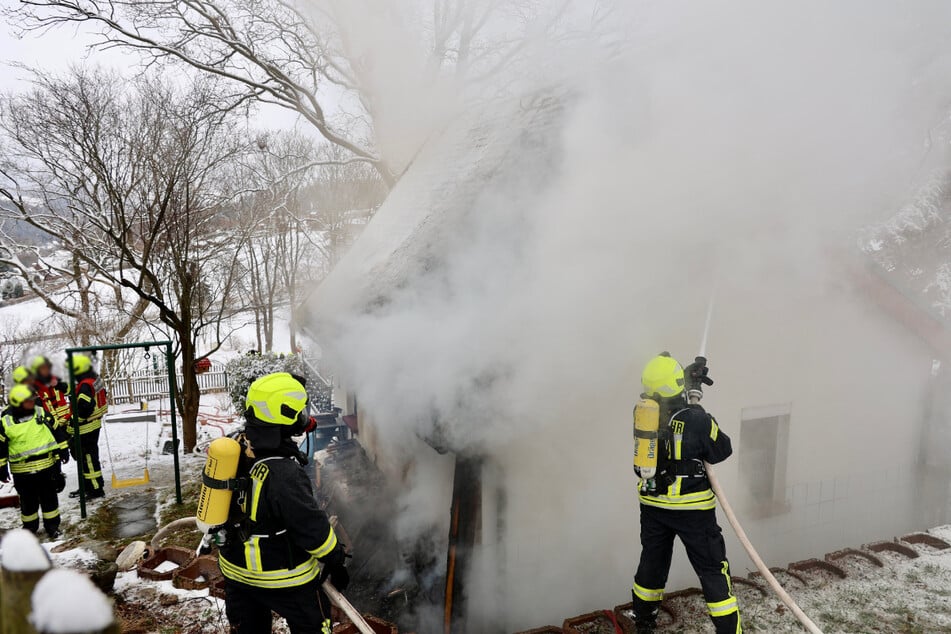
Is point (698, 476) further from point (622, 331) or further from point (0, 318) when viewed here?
point (0, 318)

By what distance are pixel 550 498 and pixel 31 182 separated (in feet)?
39.7

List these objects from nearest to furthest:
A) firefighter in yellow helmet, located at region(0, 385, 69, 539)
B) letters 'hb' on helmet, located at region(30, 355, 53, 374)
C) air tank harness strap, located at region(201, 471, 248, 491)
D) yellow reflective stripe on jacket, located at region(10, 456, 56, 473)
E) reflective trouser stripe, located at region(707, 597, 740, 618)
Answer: letters 'hb' on helmet, located at region(30, 355, 53, 374) < air tank harness strap, located at region(201, 471, 248, 491) < reflective trouser stripe, located at region(707, 597, 740, 618) < firefighter in yellow helmet, located at region(0, 385, 69, 539) < yellow reflective stripe on jacket, located at region(10, 456, 56, 473)

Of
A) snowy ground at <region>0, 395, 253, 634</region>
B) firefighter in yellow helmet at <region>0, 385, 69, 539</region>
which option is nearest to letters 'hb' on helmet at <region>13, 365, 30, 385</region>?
snowy ground at <region>0, 395, 253, 634</region>

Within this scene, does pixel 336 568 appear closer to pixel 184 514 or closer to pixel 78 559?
pixel 78 559

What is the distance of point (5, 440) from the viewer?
511 centimetres

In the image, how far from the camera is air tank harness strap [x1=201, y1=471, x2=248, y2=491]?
2.92 m

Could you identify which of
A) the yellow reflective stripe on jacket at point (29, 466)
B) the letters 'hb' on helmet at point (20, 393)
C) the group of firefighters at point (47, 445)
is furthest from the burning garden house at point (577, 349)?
the yellow reflective stripe on jacket at point (29, 466)

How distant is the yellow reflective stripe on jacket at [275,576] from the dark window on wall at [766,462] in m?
5.35

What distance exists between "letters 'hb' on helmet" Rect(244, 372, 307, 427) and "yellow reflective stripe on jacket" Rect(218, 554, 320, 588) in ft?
2.72

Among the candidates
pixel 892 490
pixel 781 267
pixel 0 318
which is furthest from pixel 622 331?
pixel 892 490

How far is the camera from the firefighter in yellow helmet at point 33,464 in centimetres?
517

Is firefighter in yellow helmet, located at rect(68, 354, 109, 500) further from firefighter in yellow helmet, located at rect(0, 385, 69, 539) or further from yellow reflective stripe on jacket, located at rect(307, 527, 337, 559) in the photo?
yellow reflective stripe on jacket, located at rect(307, 527, 337, 559)

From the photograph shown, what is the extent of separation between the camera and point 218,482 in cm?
291

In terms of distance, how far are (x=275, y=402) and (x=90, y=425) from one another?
563 cm
